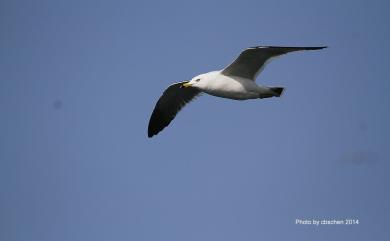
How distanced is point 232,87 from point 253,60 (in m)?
0.64

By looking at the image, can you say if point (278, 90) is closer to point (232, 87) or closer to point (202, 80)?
point (232, 87)

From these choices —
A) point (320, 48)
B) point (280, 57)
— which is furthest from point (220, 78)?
point (320, 48)

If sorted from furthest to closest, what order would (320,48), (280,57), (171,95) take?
(171,95)
(280,57)
(320,48)

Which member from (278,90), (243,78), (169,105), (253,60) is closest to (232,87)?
(243,78)

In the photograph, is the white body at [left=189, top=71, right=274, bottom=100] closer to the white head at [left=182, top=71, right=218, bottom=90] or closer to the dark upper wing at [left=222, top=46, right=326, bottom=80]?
the white head at [left=182, top=71, right=218, bottom=90]

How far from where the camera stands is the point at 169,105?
13688 millimetres

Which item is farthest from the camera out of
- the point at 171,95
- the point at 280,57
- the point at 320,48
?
the point at 171,95

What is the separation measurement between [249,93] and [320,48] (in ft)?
5.61

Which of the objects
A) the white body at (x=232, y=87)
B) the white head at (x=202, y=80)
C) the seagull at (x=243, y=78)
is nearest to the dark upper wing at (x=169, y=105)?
the white head at (x=202, y=80)

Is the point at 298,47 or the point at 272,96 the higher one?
the point at 298,47

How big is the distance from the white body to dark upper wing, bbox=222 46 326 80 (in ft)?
0.41

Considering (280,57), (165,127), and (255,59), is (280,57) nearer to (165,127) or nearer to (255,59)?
(255,59)

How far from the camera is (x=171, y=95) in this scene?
13.4 metres

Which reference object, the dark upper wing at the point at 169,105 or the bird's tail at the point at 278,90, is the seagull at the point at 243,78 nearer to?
the bird's tail at the point at 278,90
